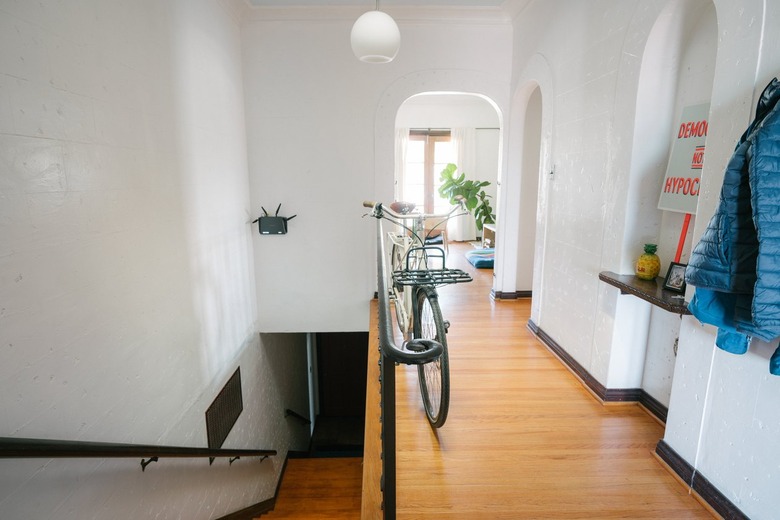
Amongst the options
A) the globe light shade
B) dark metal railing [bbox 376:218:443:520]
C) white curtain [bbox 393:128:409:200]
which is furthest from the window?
dark metal railing [bbox 376:218:443:520]

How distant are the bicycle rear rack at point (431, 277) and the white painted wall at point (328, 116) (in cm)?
232

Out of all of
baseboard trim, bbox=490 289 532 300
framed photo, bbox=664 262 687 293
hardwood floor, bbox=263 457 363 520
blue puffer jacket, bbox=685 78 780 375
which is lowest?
hardwood floor, bbox=263 457 363 520

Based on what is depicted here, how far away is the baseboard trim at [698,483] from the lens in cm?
164

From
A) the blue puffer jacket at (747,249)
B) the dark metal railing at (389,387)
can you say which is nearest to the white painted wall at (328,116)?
the blue puffer jacket at (747,249)

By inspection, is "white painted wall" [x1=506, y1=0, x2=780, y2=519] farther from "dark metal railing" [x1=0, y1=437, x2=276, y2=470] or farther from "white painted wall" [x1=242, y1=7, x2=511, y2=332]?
"dark metal railing" [x1=0, y1=437, x2=276, y2=470]

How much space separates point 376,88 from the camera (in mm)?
4320

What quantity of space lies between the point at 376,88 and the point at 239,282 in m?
2.41

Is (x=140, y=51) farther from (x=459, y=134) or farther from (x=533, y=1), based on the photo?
(x=459, y=134)

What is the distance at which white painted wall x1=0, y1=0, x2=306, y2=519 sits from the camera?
1540 mm

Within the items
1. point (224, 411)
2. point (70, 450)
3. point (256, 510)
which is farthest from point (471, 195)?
point (70, 450)

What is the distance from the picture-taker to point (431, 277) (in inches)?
86.5

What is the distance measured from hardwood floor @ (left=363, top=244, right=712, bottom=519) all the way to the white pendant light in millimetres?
2079

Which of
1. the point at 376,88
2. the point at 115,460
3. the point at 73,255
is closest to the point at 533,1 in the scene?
the point at 376,88

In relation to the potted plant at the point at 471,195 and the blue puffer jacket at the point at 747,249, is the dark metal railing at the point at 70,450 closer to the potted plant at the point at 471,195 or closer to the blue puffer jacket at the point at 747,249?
the blue puffer jacket at the point at 747,249
